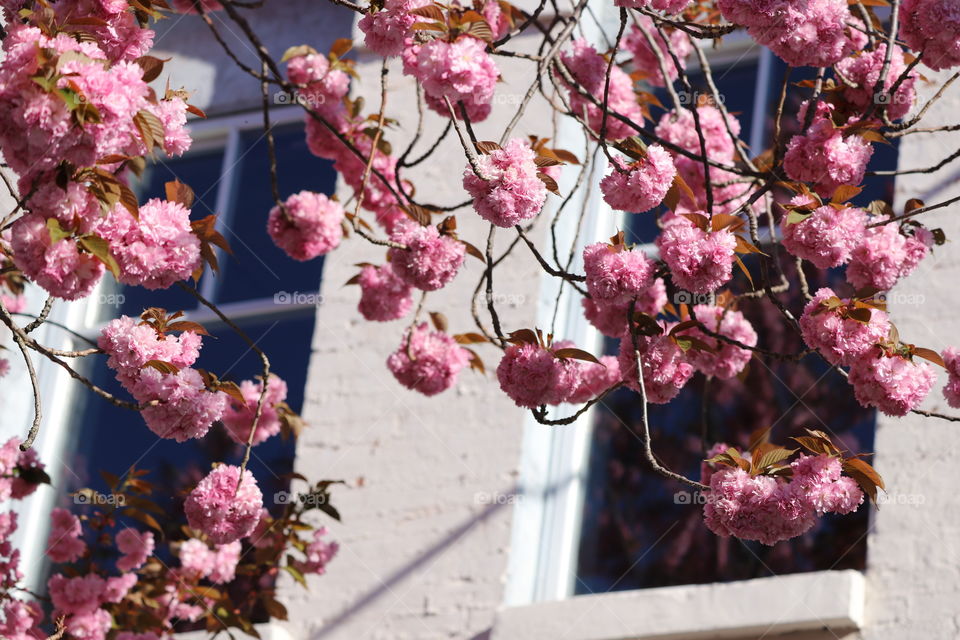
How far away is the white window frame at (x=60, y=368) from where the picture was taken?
187 inches

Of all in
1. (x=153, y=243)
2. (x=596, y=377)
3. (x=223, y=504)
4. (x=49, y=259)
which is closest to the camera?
(x=49, y=259)

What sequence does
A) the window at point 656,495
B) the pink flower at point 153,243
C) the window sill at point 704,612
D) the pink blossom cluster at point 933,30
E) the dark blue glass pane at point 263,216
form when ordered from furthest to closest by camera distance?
the dark blue glass pane at point 263,216 < the window at point 656,495 < the window sill at point 704,612 < the pink blossom cluster at point 933,30 < the pink flower at point 153,243

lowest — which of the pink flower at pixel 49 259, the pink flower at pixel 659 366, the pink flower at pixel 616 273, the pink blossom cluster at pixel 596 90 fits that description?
the pink flower at pixel 49 259

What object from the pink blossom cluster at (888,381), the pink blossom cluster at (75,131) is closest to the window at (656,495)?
the pink blossom cluster at (888,381)

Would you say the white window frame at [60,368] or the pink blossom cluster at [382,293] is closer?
the pink blossom cluster at [382,293]

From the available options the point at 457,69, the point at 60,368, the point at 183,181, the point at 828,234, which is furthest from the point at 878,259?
the point at 60,368

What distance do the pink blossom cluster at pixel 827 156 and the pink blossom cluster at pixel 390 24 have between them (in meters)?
0.83

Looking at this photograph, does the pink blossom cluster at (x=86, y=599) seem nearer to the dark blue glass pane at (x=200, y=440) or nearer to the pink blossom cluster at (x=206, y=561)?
the pink blossom cluster at (x=206, y=561)

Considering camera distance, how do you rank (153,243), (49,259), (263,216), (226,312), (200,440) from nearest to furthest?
(49,259) < (153,243) < (200,440) < (226,312) < (263,216)

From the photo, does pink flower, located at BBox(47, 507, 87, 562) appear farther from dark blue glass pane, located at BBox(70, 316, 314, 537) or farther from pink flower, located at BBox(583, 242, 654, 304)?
pink flower, located at BBox(583, 242, 654, 304)

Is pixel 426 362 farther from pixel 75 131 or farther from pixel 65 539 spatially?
pixel 75 131

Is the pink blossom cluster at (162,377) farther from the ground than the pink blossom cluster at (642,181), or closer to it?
closer to it

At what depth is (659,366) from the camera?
9.45 ft

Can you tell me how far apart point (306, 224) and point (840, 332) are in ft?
4.99
